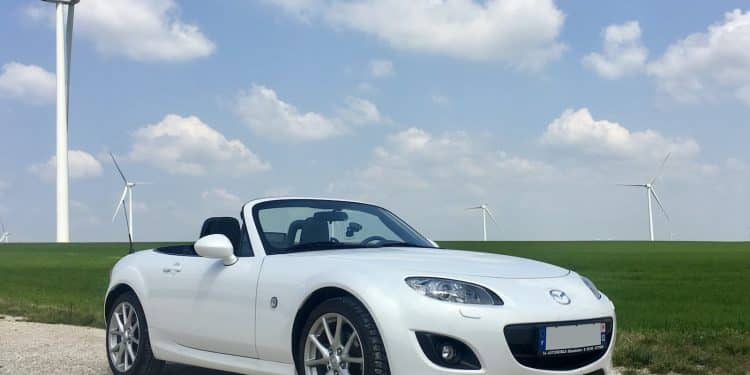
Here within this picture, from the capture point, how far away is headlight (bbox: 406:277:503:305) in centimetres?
465

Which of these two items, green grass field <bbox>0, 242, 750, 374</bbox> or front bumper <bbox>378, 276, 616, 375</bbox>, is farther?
green grass field <bbox>0, 242, 750, 374</bbox>

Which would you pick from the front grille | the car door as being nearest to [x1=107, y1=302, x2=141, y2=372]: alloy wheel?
the car door

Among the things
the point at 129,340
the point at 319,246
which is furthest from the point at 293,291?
the point at 129,340

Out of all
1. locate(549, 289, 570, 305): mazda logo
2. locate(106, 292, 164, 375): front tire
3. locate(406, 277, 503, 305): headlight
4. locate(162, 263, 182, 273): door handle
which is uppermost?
locate(162, 263, 182, 273): door handle

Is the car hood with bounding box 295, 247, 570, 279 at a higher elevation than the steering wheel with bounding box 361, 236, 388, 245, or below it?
below

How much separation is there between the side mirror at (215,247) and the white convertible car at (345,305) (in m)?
0.01

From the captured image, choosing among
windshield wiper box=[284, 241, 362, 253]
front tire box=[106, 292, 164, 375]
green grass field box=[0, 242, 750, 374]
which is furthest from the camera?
green grass field box=[0, 242, 750, 374]

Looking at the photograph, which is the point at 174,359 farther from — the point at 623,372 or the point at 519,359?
the point at 623,372

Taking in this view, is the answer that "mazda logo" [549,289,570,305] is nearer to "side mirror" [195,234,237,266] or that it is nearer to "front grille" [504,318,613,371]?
"front grille" [504,318,613,371]

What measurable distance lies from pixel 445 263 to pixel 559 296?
0.68 metres

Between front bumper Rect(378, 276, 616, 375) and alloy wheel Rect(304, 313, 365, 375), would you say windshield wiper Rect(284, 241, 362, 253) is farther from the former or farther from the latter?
front bumper Rect(378, 276, 616, 375)

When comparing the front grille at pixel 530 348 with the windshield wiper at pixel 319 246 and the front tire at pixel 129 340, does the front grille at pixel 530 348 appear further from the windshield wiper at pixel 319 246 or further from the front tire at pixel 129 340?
the front tire at pixel 129 340

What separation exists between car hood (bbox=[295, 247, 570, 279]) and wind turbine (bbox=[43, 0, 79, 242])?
47.4 metres

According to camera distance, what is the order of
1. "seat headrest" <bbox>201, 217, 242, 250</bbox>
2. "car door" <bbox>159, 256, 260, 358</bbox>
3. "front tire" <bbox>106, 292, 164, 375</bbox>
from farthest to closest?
"front tire" <bbox>106, 292, 164, 375</bbox>, "seat headrest" <bbox>201, 217, 242, 250</bbox>, "car door" <bbox>159, 256, 260, 358</bbox>
